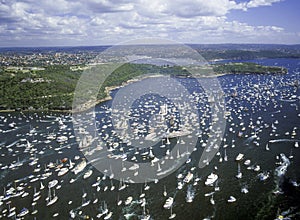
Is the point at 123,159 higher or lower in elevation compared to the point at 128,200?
higher

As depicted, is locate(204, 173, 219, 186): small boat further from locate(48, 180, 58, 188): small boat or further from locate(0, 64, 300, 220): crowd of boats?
locate(48, 180, 58, 188): small boat

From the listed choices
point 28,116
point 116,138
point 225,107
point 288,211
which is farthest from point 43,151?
point 225,107

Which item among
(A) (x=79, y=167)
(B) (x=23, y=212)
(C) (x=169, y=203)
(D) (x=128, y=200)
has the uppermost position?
(A) (x=79, y=167)

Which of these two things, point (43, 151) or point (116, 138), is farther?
point (116, 138)

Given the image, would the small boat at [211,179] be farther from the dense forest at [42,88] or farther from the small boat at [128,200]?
the dense forest at [42,88]

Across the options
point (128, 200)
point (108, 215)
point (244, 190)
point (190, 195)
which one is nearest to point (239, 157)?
point (244, 190)

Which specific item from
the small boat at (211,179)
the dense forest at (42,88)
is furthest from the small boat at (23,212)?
the dense forest at (42,88)

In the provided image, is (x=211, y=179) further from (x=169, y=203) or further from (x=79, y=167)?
(x=79, y=167)

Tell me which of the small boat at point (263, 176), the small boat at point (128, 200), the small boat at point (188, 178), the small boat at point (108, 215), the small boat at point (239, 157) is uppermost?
A: the small boat at point (239, 157)

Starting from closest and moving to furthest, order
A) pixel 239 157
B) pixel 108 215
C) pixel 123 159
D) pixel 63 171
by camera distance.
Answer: pixel 108 215 → pixel 63 171 → pixel 239 157 → pixel 123 159

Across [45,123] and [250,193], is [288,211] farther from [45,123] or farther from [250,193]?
[45,123]

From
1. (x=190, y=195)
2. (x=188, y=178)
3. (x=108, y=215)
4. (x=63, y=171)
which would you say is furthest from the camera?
(x=63, y=171)
